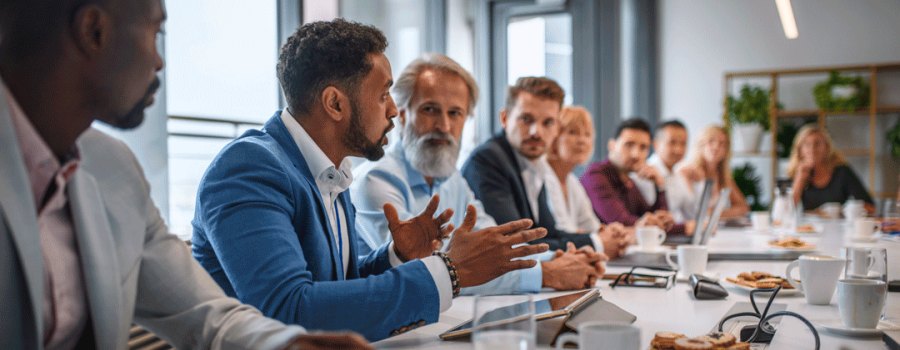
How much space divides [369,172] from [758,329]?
1.18 meters

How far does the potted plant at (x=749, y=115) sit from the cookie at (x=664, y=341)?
6002 mm

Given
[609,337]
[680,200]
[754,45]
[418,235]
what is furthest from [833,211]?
[609,337]

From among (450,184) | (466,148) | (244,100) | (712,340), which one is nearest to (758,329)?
(712,340)

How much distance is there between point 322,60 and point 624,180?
287 cm

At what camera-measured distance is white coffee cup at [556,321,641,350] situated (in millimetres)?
712

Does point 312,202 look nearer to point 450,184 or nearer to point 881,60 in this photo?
point 450,184

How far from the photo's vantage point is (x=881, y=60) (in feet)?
20.1

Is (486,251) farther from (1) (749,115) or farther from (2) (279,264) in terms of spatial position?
(1) (749,115)

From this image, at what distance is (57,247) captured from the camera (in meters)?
0.81

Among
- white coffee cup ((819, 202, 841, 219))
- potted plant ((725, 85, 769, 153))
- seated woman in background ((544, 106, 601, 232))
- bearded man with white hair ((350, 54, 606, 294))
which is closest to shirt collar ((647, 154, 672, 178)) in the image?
white coffee cup ((819, 202, 841, 219))

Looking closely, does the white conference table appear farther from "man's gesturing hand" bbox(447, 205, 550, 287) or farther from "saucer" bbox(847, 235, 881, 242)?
"saucer" bbox(847, 235, 881, 242)

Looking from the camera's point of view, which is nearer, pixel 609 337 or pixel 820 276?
pixel 609 337

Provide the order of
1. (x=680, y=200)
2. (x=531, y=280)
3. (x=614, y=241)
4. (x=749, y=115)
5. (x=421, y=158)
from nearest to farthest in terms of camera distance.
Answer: (x=531, y=280)
(x=421, y=158)
(x=614, y=241)
(x=680, y=200)
(x=749, y=115)

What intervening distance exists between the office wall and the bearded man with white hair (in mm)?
5137
